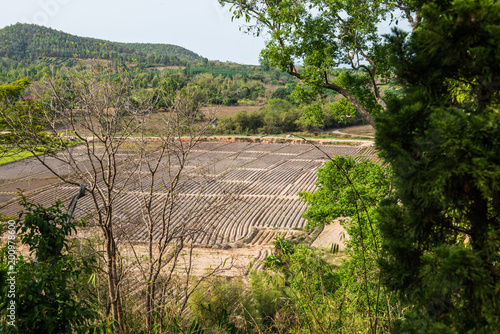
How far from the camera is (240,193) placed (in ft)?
31.9

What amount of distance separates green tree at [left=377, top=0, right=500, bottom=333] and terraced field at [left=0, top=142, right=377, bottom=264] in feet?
12.9

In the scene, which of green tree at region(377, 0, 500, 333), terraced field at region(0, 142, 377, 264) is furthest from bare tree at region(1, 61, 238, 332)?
green tree at region(377, 0, 500, 333)

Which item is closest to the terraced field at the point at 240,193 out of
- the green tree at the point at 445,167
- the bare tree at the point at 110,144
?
the bare tree at the point at 110,144

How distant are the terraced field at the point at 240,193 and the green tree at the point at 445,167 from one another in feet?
12.9

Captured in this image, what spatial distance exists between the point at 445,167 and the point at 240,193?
7.72 m

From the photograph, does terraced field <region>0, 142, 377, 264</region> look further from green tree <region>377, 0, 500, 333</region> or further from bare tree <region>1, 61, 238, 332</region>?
green tree <region>377, 0, 500, 333</region>

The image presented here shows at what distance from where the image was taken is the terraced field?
1553 centimetres

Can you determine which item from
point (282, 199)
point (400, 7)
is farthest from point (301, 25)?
point (282, 199)

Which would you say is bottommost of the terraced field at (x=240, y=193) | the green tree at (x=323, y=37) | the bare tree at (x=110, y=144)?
the terraced field at (x=240, y=193)

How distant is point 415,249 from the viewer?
2.49 metres

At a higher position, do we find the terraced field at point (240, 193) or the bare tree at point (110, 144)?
the bare tree at point (110, 144)

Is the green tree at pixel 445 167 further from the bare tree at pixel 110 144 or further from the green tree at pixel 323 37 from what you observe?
the green tree at pixel 323 37

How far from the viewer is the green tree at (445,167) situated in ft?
6.71

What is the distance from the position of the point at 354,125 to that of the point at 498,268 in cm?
5510
